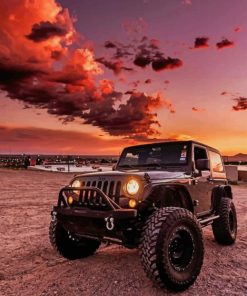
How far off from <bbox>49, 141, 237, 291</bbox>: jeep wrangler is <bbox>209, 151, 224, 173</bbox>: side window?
2.58 feet

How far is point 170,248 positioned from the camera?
443 cm

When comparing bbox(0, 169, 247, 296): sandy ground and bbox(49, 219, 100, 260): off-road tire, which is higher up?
bbox(49, 219, 100, 260): off-road tire

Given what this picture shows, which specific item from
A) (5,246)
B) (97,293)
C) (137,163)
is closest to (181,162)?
(137,163)

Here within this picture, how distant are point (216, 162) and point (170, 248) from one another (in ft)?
10.7

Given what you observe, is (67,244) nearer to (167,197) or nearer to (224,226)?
(167,197)

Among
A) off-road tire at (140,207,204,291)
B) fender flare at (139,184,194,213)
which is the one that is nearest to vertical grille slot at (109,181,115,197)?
fender flare at (139,184,194,213)

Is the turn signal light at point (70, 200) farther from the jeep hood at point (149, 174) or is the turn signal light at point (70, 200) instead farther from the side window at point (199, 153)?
the side window at point (199, 153)

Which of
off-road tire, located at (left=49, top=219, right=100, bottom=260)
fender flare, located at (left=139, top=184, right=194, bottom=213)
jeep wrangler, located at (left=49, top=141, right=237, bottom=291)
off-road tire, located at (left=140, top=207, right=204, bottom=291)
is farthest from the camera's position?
off-road tire, located at (left=49, top=219, right=100, bottom=260)

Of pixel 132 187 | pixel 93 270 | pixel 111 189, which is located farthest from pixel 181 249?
pixel 93 270

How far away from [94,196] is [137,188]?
63 centimetres

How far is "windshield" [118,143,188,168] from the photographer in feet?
19.5

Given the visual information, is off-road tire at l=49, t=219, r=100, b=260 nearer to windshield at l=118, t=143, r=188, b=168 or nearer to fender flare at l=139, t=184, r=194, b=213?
fender flare at l=139, t=184, r=194, b=213

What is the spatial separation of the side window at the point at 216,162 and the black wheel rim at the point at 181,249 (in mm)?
2521

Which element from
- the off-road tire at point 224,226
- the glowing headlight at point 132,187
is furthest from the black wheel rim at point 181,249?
the off-road tire at point 224,226
